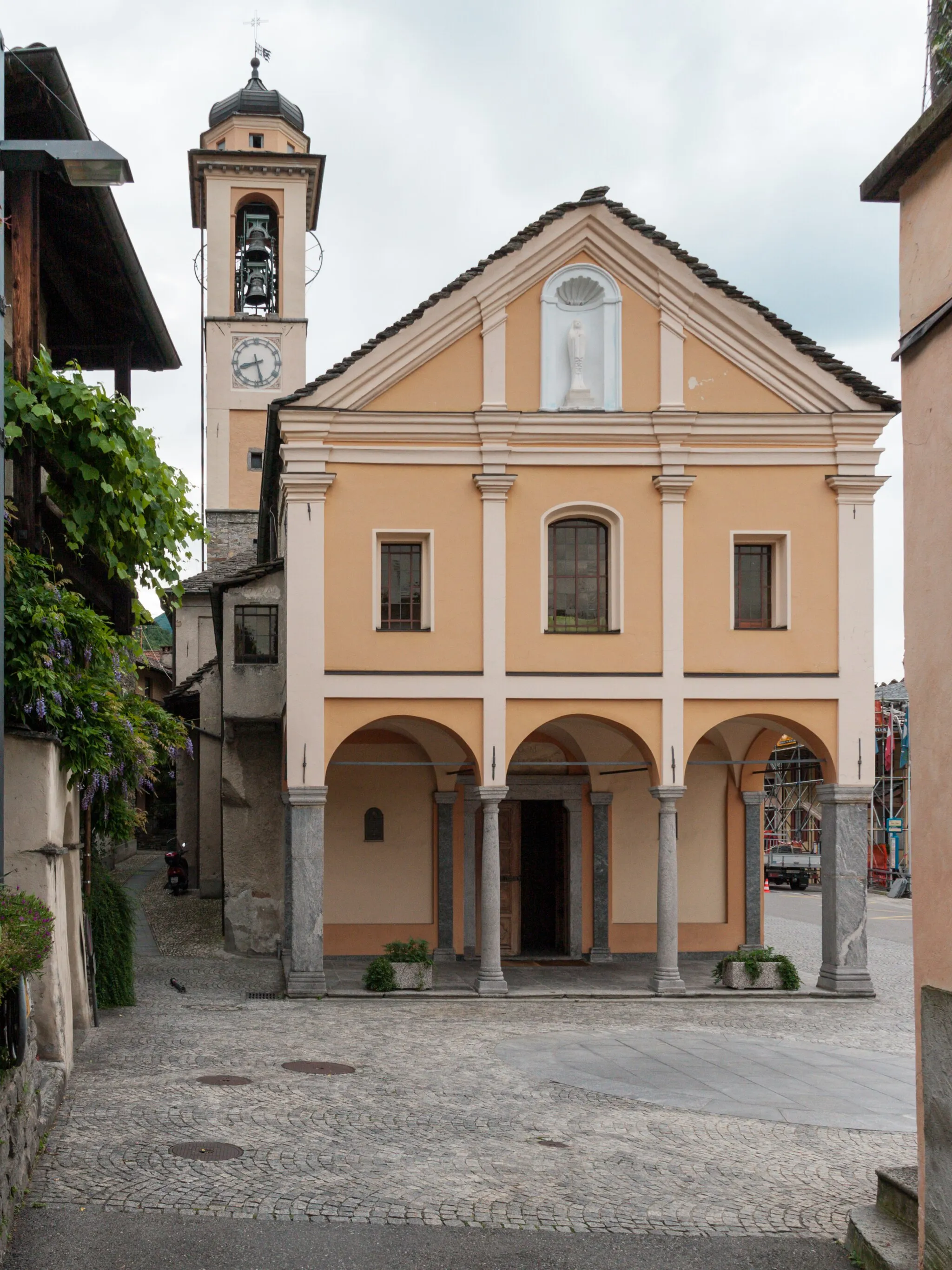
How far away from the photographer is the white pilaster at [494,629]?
1728 centimetres

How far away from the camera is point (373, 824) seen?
20.0 m

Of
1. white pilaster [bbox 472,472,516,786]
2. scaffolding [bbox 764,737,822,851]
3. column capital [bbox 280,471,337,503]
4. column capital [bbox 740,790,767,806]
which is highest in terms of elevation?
column capital [bbox 280,471,337,503]

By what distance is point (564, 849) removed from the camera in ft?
67.9

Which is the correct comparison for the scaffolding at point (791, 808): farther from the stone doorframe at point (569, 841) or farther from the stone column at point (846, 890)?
the stone column at point (846, 890)

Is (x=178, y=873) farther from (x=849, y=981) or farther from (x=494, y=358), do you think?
(x=849, y=981)

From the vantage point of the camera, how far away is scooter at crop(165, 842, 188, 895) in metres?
30.3

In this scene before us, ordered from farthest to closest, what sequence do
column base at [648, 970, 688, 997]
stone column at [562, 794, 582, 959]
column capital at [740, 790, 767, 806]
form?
column capital at [740, 790, 767, 806] < stone column at [562, 794, 582, 959] < column base at [648, 970, 688, 997]

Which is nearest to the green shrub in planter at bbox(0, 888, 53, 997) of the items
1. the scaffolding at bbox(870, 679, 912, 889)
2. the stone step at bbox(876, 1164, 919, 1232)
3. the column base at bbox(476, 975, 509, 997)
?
the stone step at bbox(876, 1164, 919, 1232)

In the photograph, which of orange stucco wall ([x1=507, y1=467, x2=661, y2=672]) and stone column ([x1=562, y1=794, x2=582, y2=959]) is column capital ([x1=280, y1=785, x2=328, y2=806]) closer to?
orange stucco wall ([x1=507, y1=467, x2=661, y2=672])

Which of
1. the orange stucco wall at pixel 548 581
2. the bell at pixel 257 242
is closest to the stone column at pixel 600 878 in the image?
the orange stucco wall at pixel 548 581

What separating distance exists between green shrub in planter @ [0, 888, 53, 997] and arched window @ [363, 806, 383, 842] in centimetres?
1166

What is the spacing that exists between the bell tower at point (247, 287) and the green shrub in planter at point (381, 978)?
55.9 feet

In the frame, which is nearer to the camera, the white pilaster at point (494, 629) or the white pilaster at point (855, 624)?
the white pilaster at point (494, 629)

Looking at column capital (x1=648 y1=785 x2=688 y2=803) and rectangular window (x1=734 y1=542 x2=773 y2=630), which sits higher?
rectangular window (x1=734 y1=542 x2=773 y2=630)
